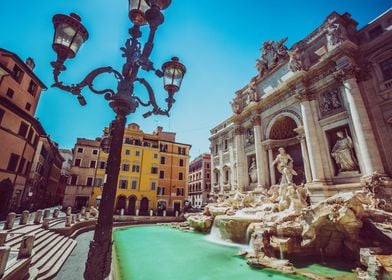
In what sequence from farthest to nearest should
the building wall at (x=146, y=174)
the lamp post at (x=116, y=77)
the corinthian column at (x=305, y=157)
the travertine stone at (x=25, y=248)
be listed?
the building wall at (x=146, y=174)
the corinthian column at (x=305, y=157)
the travertine stone at (x=25, y=248)
the lamp post at (x=116, y=77)

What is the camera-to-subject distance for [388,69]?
12.0 meters

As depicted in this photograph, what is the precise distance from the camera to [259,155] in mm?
19797

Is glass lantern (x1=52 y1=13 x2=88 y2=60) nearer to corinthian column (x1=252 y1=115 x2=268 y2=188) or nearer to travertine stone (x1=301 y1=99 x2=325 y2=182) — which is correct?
travertine stone (x1=301 y1=99 x2=325 y2=182)

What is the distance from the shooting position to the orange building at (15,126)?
1689cm

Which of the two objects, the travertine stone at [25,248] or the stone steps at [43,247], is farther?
the stone steps at [43,247]

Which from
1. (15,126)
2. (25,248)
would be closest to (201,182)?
(15,126)

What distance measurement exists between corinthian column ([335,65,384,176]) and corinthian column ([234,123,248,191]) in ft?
38.0

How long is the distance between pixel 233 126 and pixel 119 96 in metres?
23.8

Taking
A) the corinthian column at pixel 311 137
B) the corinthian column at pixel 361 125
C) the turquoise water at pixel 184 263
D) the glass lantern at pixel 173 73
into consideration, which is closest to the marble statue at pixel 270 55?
the corinthian column at pixel 311 137

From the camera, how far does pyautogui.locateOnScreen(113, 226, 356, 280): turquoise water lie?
6766 millimetres

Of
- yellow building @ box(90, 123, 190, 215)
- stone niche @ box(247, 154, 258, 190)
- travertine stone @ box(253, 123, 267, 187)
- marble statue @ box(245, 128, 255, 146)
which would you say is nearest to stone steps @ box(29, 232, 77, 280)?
travertine stone @ box(253, 123, 267, 187)

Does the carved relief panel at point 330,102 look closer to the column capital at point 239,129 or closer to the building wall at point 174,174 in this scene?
the column capital at point 239,129

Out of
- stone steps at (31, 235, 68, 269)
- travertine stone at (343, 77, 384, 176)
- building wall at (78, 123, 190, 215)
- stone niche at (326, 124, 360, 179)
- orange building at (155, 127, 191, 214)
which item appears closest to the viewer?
stone steps at (31, 235, 68, 269)

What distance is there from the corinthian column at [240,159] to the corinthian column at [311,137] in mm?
8426
